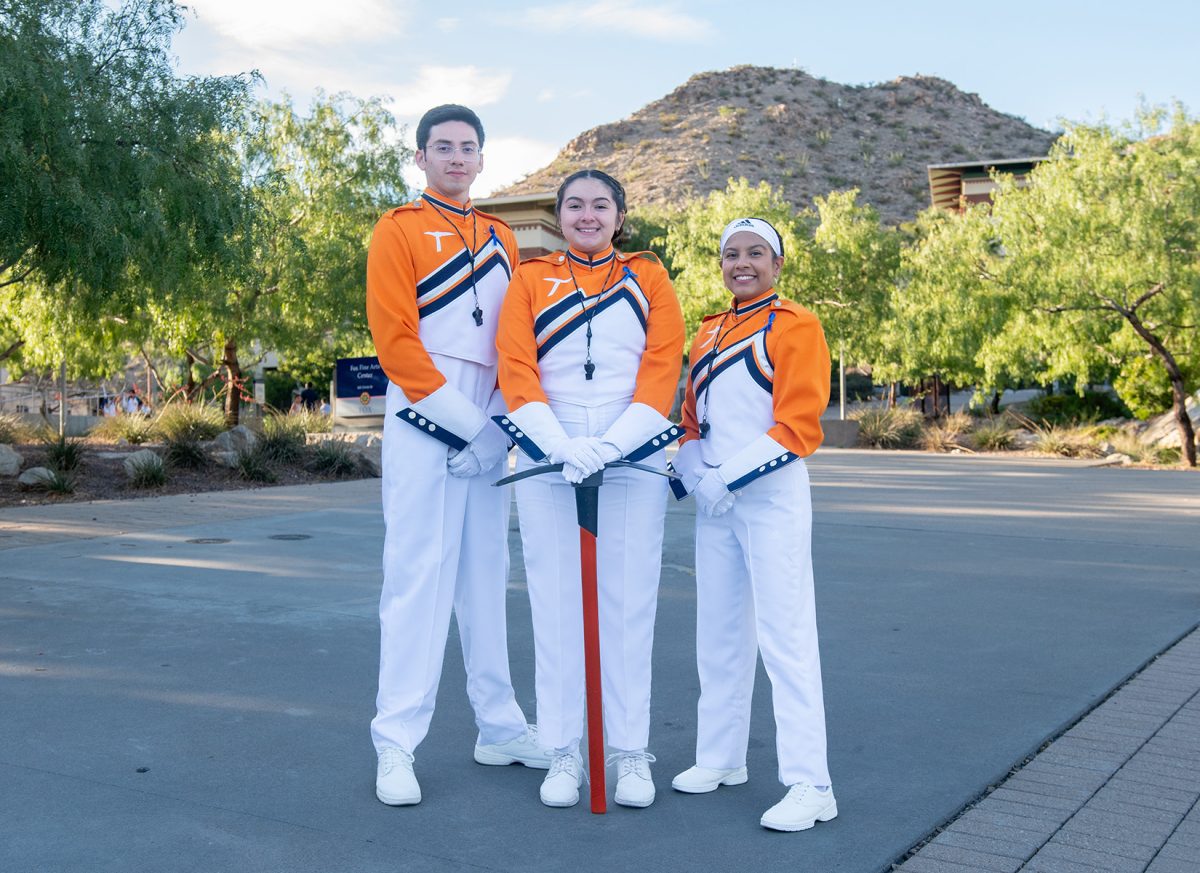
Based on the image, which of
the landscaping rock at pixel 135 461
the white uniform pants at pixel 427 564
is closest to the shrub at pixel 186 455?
A: the landscaping rock at pixel 135 461

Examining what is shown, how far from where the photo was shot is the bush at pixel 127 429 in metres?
19.4

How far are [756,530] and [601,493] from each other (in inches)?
20.7

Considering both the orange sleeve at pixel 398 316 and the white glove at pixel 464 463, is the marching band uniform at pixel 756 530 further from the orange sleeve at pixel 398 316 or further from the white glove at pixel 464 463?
the orange sleeve at pixel 398 316

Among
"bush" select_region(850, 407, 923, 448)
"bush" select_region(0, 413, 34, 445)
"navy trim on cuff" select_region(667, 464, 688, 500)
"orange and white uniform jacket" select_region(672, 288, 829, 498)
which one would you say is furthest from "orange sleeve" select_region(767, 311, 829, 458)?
"bush" select_region(850, 407, 923, 448)

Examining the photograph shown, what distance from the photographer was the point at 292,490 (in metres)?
15.4

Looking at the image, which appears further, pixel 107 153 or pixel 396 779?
pixel 107 153

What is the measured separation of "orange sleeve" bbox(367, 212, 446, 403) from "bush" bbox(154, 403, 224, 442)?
13798 mm

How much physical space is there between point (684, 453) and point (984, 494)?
1224 cm

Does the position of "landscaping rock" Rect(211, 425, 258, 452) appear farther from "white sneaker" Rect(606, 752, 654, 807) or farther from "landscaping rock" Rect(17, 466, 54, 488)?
"white sneaker" Rect(606, 752, 654, 807)

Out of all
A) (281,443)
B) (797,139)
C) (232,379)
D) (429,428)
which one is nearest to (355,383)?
(232,379)

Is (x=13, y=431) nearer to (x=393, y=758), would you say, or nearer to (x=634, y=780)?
(x=393, y=758)

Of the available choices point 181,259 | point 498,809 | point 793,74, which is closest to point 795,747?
point 498,809

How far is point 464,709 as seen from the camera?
500cm

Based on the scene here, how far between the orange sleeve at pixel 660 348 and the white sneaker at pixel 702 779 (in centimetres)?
122
